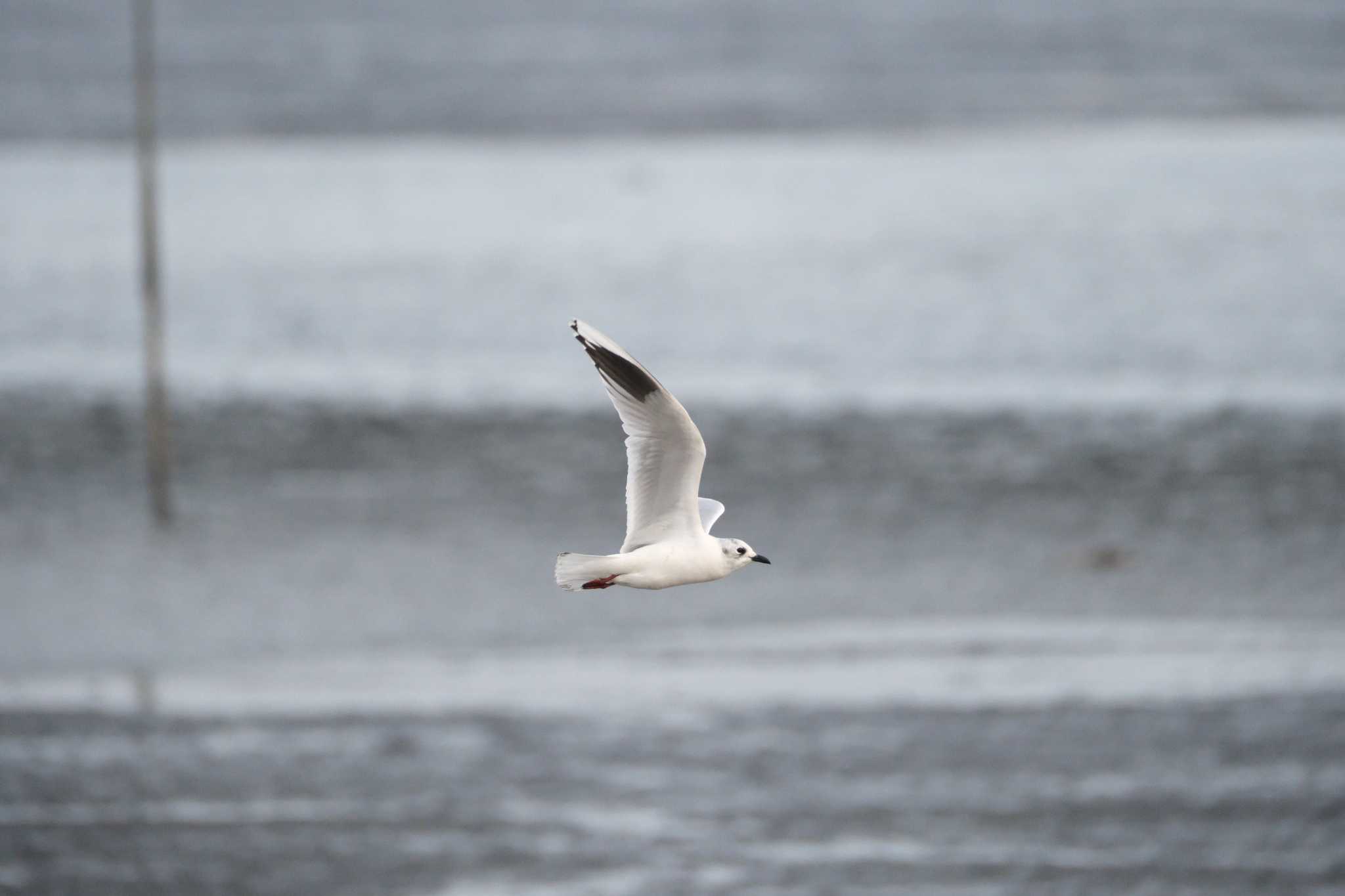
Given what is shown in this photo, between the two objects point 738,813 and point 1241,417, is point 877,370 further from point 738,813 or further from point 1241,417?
point 738,813

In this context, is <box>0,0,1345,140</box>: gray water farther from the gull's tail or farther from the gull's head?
the gull's tail

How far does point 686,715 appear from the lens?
2108 centimetres

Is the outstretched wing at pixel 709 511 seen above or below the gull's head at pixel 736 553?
above

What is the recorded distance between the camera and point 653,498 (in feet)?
26.8

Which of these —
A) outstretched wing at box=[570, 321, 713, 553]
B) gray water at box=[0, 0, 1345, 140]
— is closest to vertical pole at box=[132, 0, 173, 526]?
outstretched wing at box=[570, 321, 713, 553]

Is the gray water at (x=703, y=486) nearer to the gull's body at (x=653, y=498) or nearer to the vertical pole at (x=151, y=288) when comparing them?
the vertical pole at (x=151, y=288)

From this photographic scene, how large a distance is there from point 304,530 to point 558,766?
25.3ft

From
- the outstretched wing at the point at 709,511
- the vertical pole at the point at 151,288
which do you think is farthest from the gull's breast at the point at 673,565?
the vertical pole at the point at 151,288

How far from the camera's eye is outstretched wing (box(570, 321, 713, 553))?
8.00m

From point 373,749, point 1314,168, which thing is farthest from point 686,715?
point 1314,168

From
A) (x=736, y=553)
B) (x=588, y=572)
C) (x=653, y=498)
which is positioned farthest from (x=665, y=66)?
(x=588, y=572)

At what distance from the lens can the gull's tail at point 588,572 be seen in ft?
25.1

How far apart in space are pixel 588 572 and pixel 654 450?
2.50ft

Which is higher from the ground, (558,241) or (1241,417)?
(558,241)
